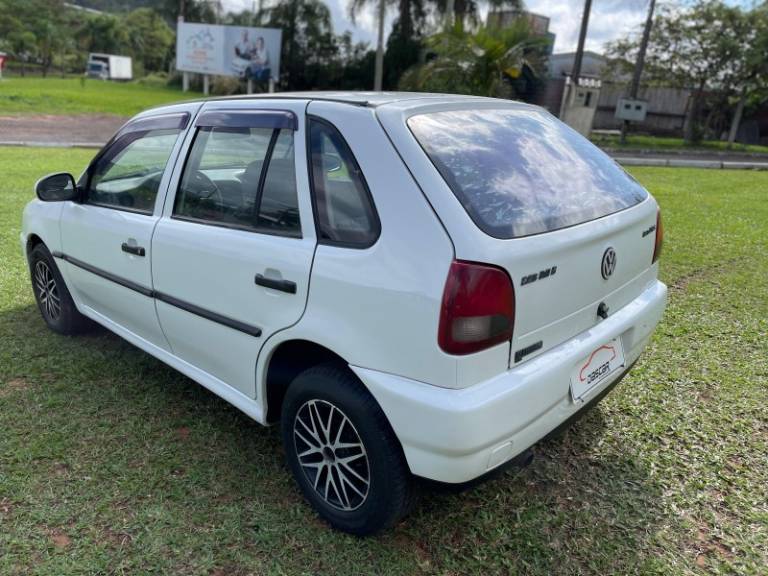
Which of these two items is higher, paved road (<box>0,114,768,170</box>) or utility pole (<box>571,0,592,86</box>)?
utility pole (<box>571,0,592,86</box>)

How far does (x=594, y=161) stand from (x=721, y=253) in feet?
14.3

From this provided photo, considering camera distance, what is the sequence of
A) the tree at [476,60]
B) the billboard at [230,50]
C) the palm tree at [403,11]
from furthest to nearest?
the billboard at [230,50], the palm tree at [403,11], the tree at [476,60]

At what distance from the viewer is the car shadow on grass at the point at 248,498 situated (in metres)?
2.34

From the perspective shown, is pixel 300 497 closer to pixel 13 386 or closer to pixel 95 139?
pixel 13 386

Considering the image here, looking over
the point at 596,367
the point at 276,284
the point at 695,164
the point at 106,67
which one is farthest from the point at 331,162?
the point at 106,67

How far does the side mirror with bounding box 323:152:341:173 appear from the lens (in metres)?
2.31

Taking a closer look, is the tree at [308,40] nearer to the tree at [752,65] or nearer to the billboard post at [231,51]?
the billboard post at [231,51]

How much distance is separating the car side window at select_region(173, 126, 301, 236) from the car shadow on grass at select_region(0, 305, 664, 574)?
3.64 feet

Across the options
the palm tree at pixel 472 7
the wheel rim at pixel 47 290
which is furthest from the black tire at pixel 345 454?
the palm tree at pixel 472 7

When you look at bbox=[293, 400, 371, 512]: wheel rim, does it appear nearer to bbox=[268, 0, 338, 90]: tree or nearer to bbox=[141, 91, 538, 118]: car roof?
bbox=[141, 91, 538, 118]: car roof

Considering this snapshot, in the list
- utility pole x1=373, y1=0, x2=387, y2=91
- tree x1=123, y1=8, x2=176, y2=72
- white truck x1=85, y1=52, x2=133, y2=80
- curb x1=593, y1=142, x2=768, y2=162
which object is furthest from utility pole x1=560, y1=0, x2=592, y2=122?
tree x1=123, y1=8, x2=176, y2=72

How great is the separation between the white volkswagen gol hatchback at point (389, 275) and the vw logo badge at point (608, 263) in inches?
0.5

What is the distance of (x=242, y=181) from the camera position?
272 cm

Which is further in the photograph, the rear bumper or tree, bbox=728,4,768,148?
tree, bbox=728,4,768,148
